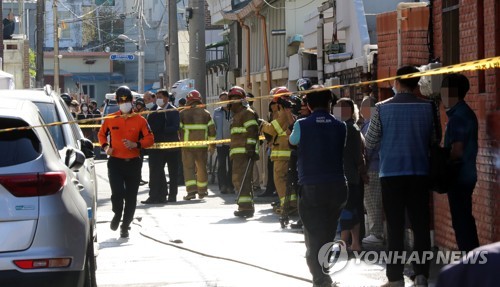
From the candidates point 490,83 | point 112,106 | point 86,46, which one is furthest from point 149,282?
point 86,46

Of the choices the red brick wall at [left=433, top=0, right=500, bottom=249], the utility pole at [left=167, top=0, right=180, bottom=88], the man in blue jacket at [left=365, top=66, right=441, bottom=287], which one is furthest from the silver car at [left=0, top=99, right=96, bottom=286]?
the utility pole at [left=167, top=0, right=180, bottom=88]

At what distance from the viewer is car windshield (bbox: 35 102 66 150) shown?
32.8ft

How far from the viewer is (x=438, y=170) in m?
9.21

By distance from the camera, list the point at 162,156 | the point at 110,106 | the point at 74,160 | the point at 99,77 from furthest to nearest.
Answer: the point at 99,77, the point at 110,106, the point at 162,156, the point at 74,160

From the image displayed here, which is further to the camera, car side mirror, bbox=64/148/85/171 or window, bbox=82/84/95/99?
window, bbox=82/84/95/99

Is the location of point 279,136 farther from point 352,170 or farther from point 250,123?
point 352,170

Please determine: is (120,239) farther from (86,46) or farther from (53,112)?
(86,46)

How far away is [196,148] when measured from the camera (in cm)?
2147

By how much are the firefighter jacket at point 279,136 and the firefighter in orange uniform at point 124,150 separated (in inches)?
96.5

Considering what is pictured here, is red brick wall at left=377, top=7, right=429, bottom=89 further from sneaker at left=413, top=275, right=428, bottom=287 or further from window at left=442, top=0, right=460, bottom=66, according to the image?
sneaker at left=413, top=275, right=428, bottom=287

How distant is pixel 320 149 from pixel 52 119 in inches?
95.2

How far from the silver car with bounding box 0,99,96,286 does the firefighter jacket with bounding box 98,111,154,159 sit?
631 cm

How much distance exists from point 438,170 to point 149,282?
2895 mm

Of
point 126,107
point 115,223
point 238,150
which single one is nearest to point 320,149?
point 126,107
